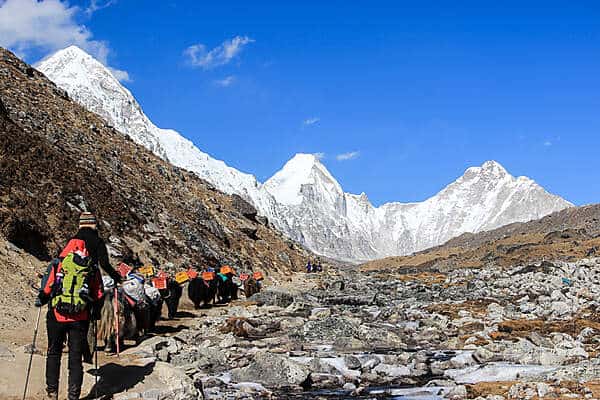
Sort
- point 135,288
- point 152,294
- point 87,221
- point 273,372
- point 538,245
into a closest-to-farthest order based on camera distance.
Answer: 1. point 87,221
2. point 273,372
3. point 135,288
4. point 152,294
5. point 538,245

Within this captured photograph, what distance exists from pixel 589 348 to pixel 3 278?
16.1 meters

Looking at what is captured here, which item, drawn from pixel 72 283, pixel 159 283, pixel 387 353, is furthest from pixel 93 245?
pixel 159 283

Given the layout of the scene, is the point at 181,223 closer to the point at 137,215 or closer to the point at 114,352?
the point at 137,215

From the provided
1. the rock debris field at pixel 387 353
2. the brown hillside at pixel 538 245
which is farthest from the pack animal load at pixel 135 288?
the brown hillside at pixel 538 245

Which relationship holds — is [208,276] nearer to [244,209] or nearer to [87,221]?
[87,221]

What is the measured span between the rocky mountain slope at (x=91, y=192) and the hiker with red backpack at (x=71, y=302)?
13557 mm

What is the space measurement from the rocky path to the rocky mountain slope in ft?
22.6

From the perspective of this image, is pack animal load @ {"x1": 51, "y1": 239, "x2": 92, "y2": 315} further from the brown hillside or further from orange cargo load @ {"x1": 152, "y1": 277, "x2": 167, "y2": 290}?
the brown hillside

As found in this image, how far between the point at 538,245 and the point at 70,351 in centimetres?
8413

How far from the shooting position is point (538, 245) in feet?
283

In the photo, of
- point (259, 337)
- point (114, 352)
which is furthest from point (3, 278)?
point (259, 337)

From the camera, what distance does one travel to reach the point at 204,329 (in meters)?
21.3

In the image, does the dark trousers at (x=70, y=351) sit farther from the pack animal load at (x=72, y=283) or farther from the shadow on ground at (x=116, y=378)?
the shadow on ground at (x=116, y=378)

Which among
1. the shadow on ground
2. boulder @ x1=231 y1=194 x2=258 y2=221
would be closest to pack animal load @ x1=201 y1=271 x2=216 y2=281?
the shadow on ground
